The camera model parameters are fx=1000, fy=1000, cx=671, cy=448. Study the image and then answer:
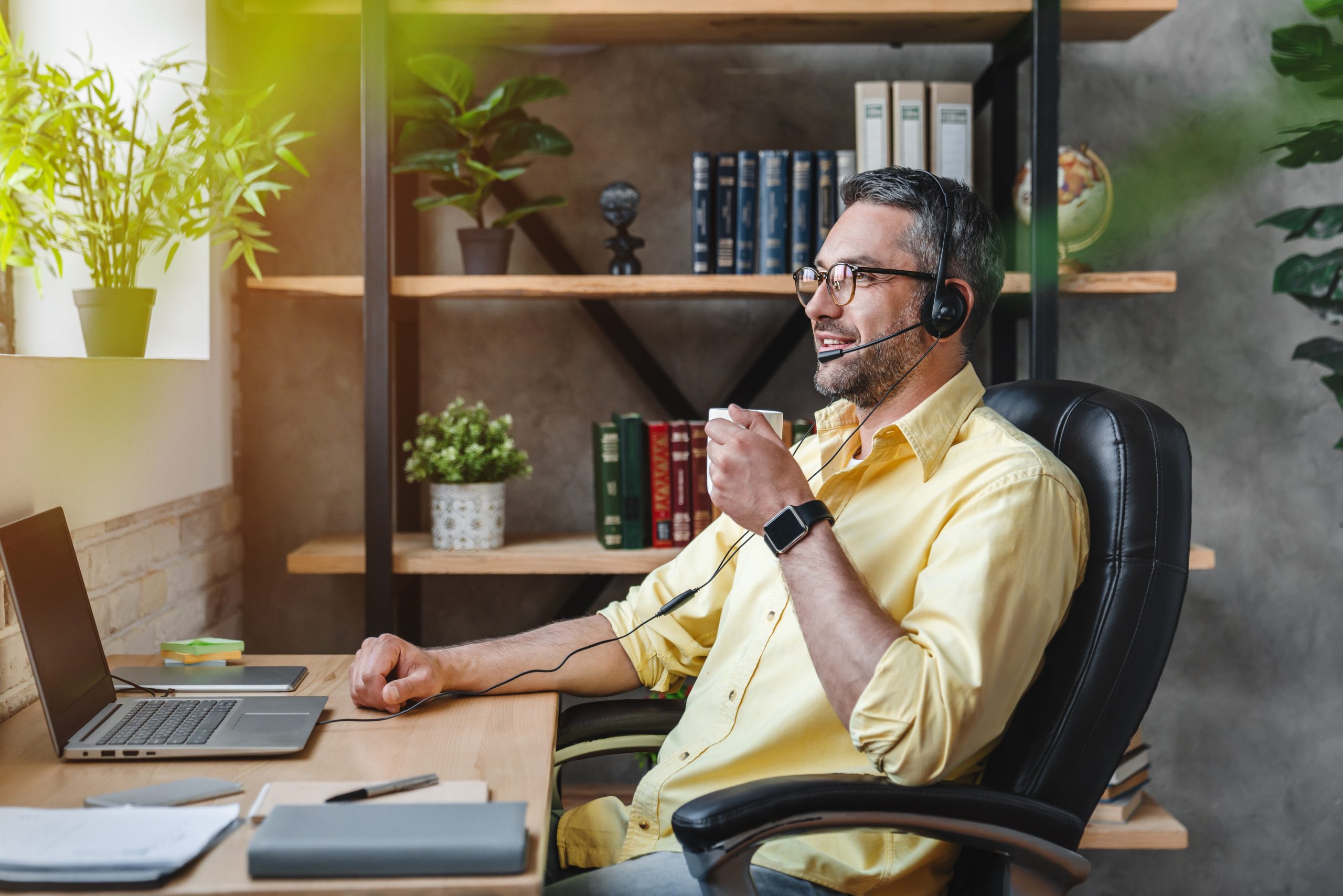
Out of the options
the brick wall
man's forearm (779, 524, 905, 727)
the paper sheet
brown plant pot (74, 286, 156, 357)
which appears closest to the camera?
the paper sheet

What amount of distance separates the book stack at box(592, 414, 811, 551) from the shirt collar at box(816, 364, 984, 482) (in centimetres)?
70

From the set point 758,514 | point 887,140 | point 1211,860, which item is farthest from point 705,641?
point 1211,860

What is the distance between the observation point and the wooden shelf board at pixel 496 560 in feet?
6.16

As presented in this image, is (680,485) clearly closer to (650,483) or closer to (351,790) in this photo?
(650,483)

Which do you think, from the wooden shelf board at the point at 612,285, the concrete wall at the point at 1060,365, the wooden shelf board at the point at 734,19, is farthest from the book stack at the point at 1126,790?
the wooden shelf board at the point at 734,19

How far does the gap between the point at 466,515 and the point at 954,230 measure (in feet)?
3.49

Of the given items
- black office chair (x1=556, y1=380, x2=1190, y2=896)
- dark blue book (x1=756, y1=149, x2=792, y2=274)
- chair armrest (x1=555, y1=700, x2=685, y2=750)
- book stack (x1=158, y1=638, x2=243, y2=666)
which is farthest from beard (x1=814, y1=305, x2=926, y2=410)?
book stack (x1=158, y1=638, x2=243, y2=666)

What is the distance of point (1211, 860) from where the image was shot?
233 cm

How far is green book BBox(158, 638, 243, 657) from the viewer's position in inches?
56.0

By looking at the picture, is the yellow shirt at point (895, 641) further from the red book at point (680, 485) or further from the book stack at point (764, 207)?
the book stack at point (764, 207)

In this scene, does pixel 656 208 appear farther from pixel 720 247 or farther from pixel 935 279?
pixel 935 279

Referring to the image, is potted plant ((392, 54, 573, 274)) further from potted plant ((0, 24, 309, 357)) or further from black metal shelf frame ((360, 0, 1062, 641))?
potted plant ((0, 24, 309, 357))

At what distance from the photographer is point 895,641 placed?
1.01m

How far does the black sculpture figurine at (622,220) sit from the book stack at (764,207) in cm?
14
